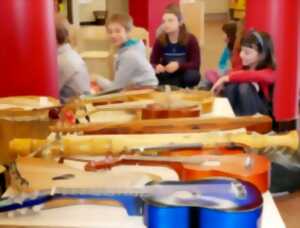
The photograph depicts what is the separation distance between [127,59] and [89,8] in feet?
15.5

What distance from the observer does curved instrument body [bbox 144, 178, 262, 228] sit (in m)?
1.05

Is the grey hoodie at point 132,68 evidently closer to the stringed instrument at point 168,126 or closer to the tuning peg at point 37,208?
the stringed instrument at point 168,126

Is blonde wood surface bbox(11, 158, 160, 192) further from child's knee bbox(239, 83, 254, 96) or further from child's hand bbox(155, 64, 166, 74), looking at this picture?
child's hand bbox(155, 64, 166, 74)

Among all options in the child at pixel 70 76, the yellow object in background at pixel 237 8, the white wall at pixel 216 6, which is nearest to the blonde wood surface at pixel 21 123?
the child at pixel 70 76

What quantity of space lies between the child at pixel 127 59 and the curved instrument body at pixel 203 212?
1.78 metres

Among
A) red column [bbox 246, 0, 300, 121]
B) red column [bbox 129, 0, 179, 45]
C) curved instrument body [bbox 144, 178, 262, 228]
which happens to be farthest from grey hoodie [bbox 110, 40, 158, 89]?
red column [bbox 129, 0, 179, 45]

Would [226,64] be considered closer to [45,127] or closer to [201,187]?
[45,127]

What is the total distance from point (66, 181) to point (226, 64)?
2.99 m

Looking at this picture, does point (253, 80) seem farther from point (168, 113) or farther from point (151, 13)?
point (151, 13)

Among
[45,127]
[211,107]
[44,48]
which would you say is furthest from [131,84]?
[45,127]

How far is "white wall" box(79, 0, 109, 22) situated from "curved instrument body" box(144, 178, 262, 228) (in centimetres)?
639

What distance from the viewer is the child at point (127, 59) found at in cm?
291

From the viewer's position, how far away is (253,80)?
297cm

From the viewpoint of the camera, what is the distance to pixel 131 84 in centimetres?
286
